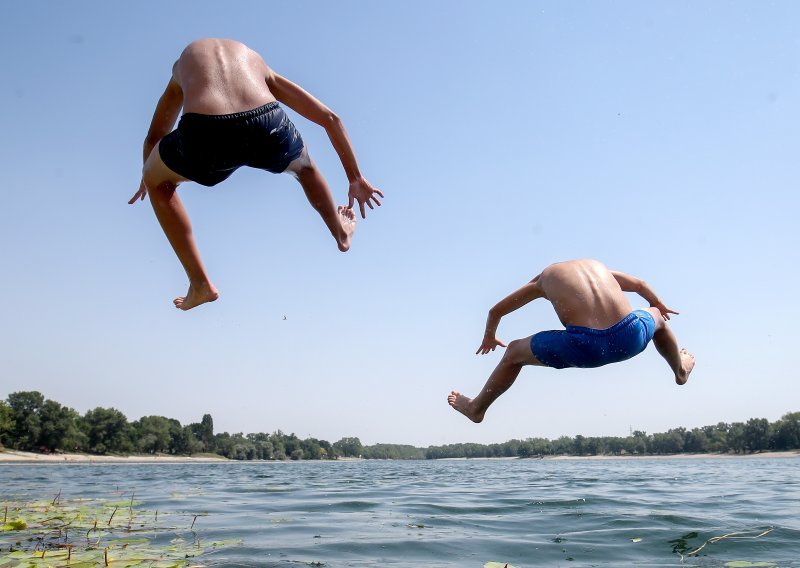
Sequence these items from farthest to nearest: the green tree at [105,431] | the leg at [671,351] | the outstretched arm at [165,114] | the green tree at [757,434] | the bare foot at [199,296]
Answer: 1. the green tree at [757,434]
2. the green tree at [105,431]
3. the leg at [671,351]
4. the bare foot at [199,296]
5. the outstretched arm at [165,114]

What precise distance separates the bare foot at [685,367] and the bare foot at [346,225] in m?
4.36

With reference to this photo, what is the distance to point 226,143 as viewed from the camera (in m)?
3.87

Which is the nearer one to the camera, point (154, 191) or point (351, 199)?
point (154, 191)

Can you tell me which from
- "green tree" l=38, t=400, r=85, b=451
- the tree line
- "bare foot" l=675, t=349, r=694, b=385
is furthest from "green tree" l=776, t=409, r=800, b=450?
"bare foot" l=675, t=349, r=694, b=385

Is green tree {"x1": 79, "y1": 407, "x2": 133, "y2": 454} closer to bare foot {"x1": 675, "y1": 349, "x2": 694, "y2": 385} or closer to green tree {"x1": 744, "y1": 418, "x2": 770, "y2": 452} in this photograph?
bare foot {"x1": 675, "y1": 349, "x2": 694, "y2": 385}

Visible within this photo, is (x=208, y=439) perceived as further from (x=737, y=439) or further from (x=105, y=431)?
(x=737, y=439)

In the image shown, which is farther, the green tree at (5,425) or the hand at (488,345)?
the green tree at (5,425)

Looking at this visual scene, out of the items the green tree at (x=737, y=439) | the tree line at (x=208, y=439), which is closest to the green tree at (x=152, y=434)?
the tree line at (x=208, y=439)

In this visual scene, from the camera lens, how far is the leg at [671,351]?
252 inches

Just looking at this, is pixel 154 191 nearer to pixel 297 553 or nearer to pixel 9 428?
pixel 297 553

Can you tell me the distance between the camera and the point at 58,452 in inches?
3890

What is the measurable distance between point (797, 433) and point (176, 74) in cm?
13924

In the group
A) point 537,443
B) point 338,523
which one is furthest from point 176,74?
point 537,443

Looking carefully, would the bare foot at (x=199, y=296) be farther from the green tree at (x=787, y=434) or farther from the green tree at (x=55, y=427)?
the green tree at (x=787, y=434)
